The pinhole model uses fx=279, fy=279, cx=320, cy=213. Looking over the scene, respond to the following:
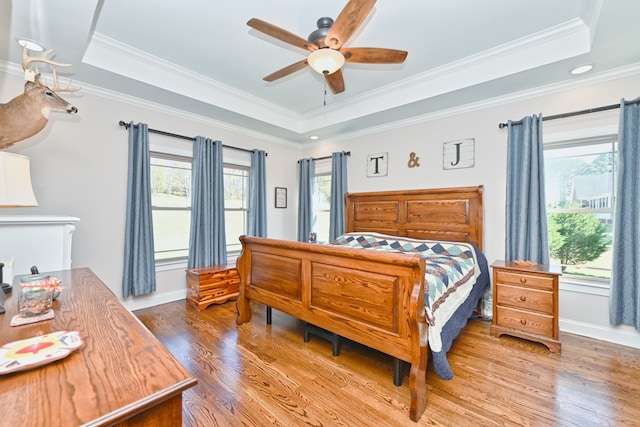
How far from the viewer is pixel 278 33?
193 centimetres

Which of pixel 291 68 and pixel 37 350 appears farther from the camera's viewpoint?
pixel 291 68

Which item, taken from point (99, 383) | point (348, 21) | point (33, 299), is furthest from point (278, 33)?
point (99, 383)

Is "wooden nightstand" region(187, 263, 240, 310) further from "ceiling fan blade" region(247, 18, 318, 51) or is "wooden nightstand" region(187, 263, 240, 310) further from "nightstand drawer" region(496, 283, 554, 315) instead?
"nightstand drawer" region(496, 283, 554, 315)

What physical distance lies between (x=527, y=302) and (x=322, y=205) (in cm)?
319

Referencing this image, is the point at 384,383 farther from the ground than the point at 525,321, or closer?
closer

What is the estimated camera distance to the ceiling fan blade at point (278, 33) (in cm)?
185

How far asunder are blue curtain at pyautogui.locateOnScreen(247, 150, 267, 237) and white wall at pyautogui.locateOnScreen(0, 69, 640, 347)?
1.88 feet

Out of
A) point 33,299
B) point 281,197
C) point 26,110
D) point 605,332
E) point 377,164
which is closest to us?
point 33,299

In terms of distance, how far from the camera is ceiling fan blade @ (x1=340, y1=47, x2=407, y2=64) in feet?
6.82

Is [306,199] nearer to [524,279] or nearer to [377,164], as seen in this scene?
[377,164]

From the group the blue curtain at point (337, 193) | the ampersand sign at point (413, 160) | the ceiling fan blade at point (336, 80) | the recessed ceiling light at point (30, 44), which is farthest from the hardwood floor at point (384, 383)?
the recessed ceiling light at point (30, 44)

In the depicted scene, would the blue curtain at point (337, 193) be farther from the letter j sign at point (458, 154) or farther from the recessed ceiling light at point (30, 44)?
the recessed ceiling light at point (30, 44)

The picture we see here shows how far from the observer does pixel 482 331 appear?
9.32 feet

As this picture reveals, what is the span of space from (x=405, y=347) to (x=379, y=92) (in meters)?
3.03
